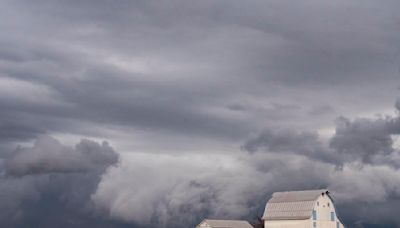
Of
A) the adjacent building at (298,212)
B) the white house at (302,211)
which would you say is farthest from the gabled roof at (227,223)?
the white house at (302,211)

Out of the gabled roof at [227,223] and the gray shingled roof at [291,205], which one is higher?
the gray shingled roof at [291,205]

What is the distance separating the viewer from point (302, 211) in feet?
453

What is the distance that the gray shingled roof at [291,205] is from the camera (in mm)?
138000

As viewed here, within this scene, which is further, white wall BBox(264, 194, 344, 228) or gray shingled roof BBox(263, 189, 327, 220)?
gray shingled roof BBox(263, 189, 327, 220)

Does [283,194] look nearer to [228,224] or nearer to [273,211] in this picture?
[273,211]

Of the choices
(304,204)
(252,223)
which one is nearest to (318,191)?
(304,204)

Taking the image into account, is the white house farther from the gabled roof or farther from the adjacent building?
the gabled roof

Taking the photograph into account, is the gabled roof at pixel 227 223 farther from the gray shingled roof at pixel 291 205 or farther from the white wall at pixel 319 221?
the gray shingled roof at pixel 291 205

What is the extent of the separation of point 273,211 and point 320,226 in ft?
37.0

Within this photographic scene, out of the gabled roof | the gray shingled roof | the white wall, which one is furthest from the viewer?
the gabled roof

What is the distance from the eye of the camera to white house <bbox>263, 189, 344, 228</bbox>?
137500mm

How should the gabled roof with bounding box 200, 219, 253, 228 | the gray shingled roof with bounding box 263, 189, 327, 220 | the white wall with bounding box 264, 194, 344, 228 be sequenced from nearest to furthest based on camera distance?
→ the white wall with bounding box 264, 194, 344, 228 → the gray shingled roof with bounding box 263, 189, 327, 220 → the gabled roof with bounding box 200, 219, 253, 228

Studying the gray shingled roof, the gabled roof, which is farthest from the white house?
the gabled roof

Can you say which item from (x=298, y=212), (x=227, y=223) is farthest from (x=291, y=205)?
(x=227, y=223)
